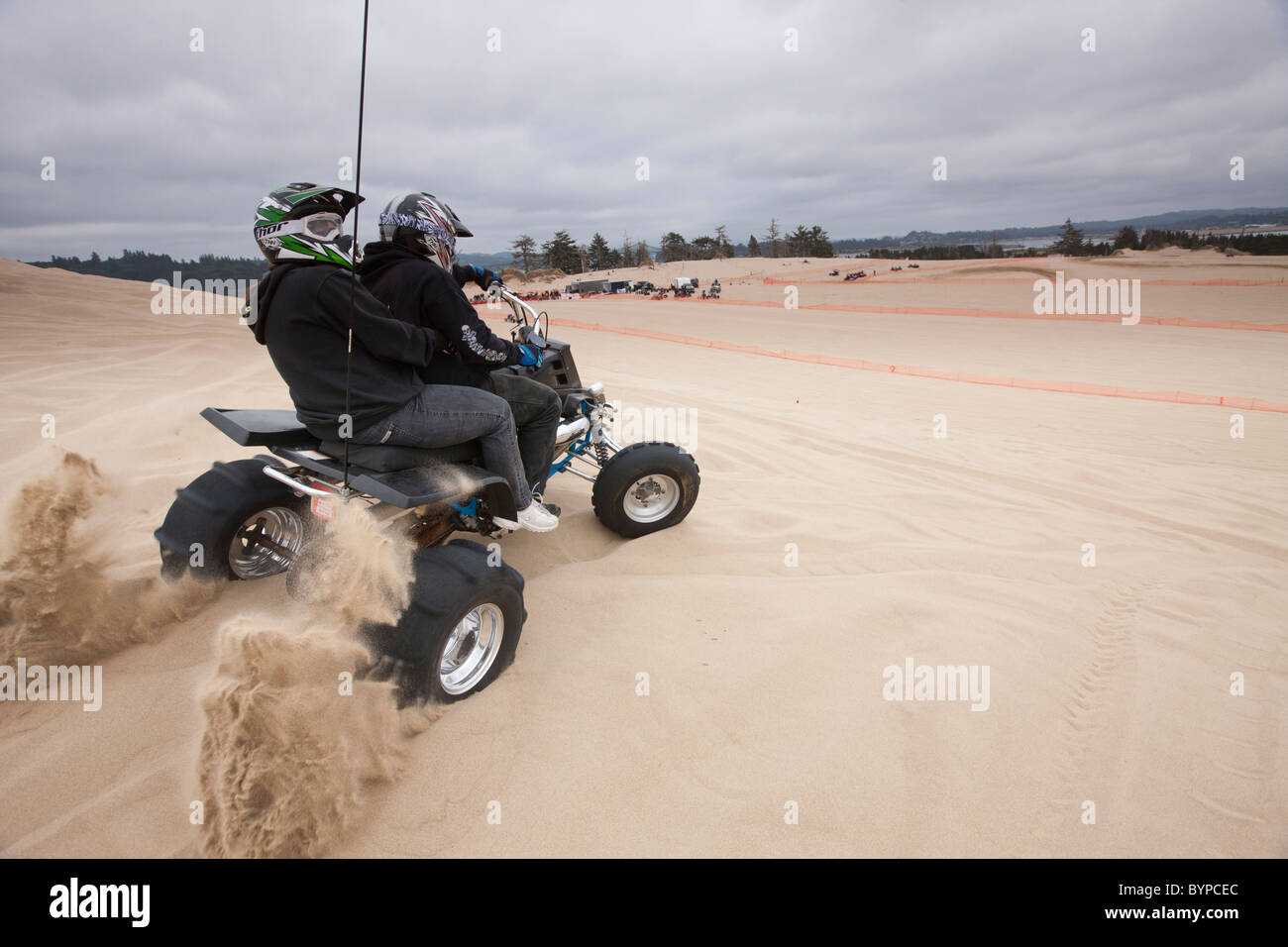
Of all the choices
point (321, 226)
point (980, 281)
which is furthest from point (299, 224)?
point (980, 281)

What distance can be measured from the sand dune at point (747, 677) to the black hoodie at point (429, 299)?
1357mm

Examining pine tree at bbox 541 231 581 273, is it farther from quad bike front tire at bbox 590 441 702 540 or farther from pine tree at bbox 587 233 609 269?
quad bike front tire at bbox 590 441 702 540

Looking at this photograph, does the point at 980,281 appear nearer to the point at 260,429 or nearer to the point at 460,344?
the point at 460,344

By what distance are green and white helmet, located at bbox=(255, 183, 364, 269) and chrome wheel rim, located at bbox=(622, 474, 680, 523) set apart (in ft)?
7.40

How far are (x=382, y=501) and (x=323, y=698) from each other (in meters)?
0.89

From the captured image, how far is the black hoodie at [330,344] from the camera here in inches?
105

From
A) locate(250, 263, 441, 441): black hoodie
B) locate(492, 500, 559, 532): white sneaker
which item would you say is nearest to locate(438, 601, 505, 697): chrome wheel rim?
locate(492, 500, 559, 532): white sneaker

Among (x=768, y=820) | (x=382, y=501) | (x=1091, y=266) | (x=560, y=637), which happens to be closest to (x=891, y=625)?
(x=768, y=820)

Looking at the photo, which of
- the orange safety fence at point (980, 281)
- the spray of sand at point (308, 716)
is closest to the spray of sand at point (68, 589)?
the spray of sand at point (308, 716)

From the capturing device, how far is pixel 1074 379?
35.4 ft

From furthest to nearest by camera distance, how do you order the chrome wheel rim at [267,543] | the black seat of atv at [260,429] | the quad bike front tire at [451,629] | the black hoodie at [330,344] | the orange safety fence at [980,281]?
the orange safety fence at [980,281]
the chrome wheel rim at [267,543]
the black seat of atv at [260,429]
the black hoodie at [330,344]
the quad bike front tire at [451,629]

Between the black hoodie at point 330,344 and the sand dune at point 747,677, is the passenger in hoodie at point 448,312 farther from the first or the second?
the sand dune at point 747,677

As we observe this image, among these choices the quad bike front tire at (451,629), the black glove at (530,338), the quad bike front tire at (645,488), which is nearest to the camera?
the quad bike front tire at (451,629)

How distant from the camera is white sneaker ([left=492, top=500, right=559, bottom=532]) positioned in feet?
11.4
